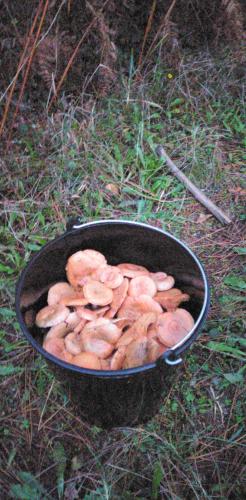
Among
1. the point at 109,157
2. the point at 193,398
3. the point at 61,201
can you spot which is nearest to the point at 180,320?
the point at 193,398

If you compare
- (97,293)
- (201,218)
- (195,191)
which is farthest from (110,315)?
(195,191)

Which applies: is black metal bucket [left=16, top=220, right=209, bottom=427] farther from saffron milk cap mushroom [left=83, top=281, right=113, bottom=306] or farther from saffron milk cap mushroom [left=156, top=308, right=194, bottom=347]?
saffron milk cap mushroom [left=83, top=281, right=113, bottom=306]

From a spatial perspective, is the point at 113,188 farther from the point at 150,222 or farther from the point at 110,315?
the point at 110,315

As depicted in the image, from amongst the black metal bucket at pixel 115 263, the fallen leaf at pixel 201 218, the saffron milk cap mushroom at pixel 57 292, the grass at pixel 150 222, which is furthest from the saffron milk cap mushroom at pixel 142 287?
the fallen leaf at pixel 201 218

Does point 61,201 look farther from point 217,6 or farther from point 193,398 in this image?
point 217,6

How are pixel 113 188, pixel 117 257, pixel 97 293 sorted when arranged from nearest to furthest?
Answer: pixel 97 293, pixel 117 257, pixel 113 188

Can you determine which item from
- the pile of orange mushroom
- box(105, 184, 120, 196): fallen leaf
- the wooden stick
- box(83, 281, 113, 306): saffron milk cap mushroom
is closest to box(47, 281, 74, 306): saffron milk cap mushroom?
the pile of orange mushroom

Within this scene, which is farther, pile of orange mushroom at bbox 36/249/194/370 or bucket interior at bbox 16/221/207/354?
bucket interior at bbox 16/221/207/354
